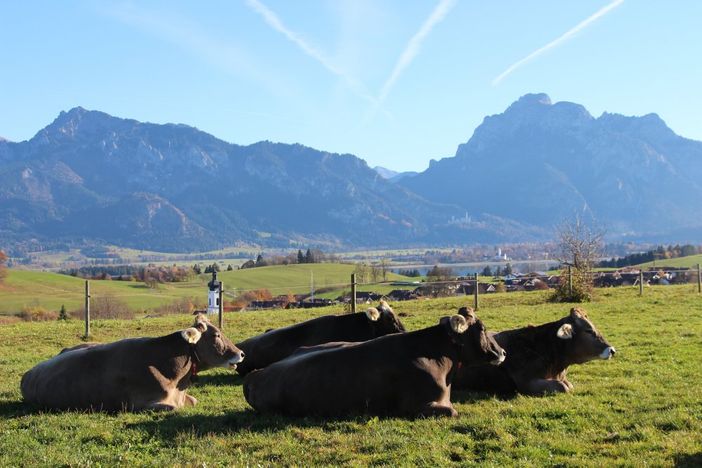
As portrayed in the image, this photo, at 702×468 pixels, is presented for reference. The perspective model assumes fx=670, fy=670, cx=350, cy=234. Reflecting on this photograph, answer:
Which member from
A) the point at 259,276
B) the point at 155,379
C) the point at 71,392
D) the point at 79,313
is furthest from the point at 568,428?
the point at 259,276

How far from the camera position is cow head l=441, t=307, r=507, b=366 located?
1016 centimetres

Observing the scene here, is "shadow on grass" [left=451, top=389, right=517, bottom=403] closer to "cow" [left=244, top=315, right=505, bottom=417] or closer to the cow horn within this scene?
"cow" [left=244, top=315, right=505, bottom=417]

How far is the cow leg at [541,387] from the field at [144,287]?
134 ft

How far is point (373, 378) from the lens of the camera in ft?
30.8

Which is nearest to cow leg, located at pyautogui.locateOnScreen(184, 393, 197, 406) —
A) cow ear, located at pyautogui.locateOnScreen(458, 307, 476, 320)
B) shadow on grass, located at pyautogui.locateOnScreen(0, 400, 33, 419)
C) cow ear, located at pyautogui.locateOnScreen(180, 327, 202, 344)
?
cow ear, located at pyautogui.locateOnScreen(180, 327, 202, 344)

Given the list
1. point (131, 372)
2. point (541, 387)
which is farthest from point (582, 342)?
point (131, 372)

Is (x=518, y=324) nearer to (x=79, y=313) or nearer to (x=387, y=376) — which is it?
(x=387, y=376)

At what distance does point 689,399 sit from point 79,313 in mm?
42408

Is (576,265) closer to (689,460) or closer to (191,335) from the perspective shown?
(191,335)

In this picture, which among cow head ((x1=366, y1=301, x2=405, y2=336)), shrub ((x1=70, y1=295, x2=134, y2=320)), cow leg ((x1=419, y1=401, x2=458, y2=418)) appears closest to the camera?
cow leg ((x1=419, y1=401, x2=458, y2=418))

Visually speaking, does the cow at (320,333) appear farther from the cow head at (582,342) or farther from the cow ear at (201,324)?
the cow head at (582,342)

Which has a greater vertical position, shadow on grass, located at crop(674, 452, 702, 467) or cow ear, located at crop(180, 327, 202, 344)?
cow ear, located at crop(180, 327, 202, 344)

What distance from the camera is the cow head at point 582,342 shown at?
11750mm

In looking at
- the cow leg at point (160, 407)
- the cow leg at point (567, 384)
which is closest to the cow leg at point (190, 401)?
the cow leg at point (160, 407)
